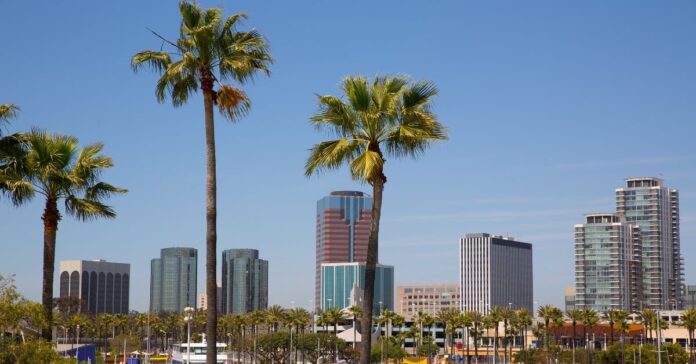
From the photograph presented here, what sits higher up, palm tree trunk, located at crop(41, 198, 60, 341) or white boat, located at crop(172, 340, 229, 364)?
palm tree trunk, located at crop(41, 198, 60, 341)

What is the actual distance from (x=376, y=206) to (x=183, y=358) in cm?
8148

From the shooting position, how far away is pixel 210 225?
2856 centimetres

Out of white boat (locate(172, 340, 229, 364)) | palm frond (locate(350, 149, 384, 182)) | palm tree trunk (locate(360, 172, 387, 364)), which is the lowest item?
white boat (locate(172, 340, 229, 364))

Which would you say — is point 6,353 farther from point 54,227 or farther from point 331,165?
point 331,165

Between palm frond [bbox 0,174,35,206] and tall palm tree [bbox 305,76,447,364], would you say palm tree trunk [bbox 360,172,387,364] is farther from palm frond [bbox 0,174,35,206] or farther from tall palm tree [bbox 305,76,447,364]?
palm frond [bbox 0,174,35,206]

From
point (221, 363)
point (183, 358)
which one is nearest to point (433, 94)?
point (221, 363)

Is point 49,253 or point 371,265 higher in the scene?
point 49,253

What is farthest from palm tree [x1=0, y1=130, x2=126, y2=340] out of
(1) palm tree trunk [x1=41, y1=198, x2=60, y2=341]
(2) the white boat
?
(2) the white boat

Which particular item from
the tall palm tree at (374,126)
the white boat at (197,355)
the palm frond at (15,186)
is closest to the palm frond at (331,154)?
the tall palm tree at (374,126)

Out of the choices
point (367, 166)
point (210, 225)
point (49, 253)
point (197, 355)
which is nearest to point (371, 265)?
point (367, 166)

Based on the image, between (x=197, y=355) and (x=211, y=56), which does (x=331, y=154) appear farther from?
(x=197, y=355)

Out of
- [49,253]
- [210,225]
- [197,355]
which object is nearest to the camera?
[210,225]

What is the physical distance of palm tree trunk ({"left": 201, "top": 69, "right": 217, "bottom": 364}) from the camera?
93.0 ft

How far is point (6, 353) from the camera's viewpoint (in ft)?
101
